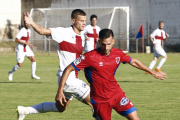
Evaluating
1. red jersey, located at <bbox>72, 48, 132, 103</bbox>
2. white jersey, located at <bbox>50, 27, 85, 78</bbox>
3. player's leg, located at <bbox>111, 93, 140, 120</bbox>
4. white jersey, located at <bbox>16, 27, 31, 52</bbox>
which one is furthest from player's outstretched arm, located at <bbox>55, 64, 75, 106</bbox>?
white jersey, located at <bbox>16, 27, 31, 52</bbox>

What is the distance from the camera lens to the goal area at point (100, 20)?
38812mm

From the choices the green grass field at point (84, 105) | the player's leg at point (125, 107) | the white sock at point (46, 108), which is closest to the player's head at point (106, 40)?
the player's leg at point (125, 107)

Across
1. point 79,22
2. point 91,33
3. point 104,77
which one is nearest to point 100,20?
point 91,33

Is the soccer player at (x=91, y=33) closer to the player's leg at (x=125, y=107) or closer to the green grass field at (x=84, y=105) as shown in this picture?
the green grass field at (x=84, y=105)

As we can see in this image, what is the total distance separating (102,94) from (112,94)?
0.48 ft

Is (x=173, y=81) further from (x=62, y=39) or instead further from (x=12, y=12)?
(x=12, y=12)

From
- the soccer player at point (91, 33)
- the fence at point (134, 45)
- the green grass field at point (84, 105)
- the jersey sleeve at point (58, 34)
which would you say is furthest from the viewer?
the fence at point (134, 45)

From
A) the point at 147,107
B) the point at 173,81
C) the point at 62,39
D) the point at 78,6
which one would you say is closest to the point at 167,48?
the point at 78,6

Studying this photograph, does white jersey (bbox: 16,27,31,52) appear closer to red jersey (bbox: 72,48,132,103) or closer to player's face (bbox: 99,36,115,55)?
red jersey (bbox: 72,48,132,103)

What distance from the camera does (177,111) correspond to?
28.2 feet

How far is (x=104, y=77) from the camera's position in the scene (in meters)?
5.86

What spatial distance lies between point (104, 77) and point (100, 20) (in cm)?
3455

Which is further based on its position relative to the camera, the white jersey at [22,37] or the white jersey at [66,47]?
the white jersey at [22,37]

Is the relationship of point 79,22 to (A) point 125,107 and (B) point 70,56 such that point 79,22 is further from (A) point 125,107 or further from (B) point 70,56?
(A) point 125,107
